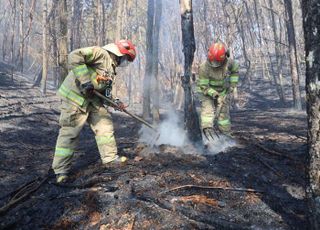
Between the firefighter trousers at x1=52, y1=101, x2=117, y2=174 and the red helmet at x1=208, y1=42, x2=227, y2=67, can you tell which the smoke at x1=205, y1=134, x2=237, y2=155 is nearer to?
the red helmet at x1=208, y1=42, x2=227, y2=67

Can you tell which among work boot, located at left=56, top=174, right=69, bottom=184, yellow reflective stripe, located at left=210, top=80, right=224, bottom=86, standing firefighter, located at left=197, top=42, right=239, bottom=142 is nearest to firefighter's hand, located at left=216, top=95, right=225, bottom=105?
standing firefighter, located at left=197, top=42, right=239, bottom=142

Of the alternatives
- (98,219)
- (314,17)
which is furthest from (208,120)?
(314,17)

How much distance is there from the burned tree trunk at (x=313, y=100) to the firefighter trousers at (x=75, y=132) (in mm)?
3016

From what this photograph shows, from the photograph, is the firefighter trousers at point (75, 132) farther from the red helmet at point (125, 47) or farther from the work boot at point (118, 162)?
the red helmet at point (125, 47)

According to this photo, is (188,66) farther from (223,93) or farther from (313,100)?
(313,100)

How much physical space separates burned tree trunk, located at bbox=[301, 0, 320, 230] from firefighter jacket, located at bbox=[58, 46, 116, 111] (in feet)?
9.40

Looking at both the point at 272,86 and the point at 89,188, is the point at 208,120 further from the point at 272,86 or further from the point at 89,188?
the point at 272,86

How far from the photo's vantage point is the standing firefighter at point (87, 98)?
4.67m

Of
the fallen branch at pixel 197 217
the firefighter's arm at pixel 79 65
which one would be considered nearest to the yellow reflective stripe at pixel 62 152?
the firefighter's arm at pixel 79 65

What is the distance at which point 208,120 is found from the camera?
22.1 ft

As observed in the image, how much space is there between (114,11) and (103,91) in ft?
75.4

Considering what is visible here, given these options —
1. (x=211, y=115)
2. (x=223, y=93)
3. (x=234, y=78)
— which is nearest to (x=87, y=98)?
(x=211, y=115)

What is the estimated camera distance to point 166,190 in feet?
12.8

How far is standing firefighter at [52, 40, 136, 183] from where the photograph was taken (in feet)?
15.3
